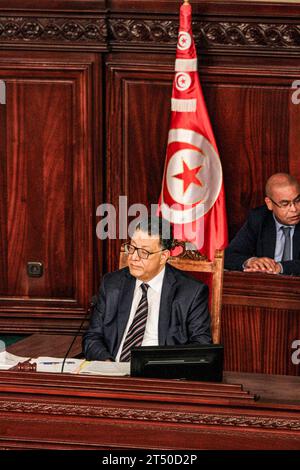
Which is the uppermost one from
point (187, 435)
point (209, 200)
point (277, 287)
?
point (209, 200)

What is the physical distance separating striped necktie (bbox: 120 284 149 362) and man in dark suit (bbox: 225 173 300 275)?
1.28 m

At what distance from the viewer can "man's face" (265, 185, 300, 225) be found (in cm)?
667

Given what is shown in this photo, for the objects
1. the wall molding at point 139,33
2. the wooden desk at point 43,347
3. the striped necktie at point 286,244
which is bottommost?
the wooden desk at point 43,347

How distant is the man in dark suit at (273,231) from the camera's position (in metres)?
6.67

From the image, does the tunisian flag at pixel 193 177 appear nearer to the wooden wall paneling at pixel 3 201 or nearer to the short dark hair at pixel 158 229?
the wooden wall paneling at pixel 3 201

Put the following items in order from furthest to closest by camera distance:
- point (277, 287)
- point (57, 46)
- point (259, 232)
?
point (57, 46)
point (259, 232)
point (277, 287)

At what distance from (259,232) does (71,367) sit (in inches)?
90.5

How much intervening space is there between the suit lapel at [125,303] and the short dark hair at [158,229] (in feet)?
0.91

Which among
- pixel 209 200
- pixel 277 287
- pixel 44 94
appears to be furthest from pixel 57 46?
pixel 277 287

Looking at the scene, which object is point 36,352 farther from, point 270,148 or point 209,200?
point 270,148

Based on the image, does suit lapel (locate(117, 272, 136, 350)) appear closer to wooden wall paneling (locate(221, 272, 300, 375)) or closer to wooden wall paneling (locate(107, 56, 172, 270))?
wooden wall paneling (locate(221, 272, 300, 375))

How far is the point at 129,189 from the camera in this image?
7.52 metres

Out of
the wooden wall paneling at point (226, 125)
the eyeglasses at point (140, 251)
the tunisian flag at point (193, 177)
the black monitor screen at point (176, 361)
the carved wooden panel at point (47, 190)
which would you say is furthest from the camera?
the carved wooden panel at point (47, 190)

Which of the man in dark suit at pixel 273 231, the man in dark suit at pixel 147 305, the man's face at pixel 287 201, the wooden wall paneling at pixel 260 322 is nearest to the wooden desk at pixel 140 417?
the man in dark suit at pixel 147 305
